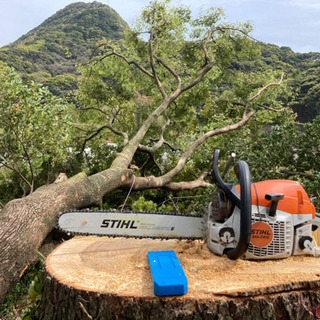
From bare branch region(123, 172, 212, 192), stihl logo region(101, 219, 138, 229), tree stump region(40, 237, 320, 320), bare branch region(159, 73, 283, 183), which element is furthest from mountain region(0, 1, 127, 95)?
tree stump region(40, 237, 320, 320)

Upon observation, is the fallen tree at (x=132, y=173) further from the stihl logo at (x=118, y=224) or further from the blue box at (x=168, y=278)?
the blue box at (x=168, y=278)

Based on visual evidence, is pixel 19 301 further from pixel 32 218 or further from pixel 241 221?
pixel 241 221

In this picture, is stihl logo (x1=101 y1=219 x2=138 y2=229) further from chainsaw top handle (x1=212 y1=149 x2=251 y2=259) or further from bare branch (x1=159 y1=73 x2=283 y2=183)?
bare branch (x1=159 y1=73 x2=283 y2=183)

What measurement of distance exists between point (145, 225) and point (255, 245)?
2.31ft

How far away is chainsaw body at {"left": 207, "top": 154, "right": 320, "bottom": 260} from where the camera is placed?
1.49m

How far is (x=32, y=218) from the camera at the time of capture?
2328mm

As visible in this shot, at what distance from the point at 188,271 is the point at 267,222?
0.51 m

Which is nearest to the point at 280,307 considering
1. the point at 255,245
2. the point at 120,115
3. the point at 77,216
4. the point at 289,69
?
the point at 255,245

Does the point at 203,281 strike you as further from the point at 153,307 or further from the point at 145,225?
the point at 145,225

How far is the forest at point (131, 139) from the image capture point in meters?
2.66

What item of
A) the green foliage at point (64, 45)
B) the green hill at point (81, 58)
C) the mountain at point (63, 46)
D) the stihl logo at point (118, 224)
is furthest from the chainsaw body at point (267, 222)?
the green foliage at point (64, 45)

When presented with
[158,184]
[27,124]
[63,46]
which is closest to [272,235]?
[158,184]

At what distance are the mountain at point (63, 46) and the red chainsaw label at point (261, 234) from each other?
31.6m

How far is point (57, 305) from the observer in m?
1.38
